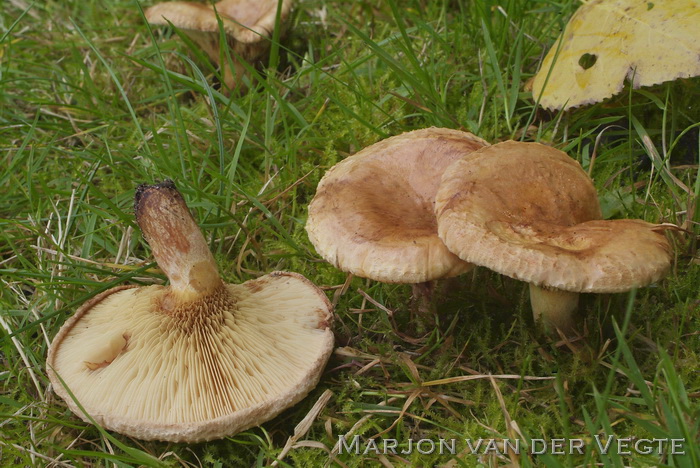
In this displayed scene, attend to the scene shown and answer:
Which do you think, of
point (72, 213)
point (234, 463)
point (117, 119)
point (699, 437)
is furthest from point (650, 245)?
point (117, 119)

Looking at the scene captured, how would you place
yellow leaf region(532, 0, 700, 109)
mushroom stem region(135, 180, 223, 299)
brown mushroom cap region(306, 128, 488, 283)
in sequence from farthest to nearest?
yellow leaf region(532, 0, 700, 109), mushroom stem region(135, 180, 223, 299), brown mushroom cap region(306, 128, 488, 283)

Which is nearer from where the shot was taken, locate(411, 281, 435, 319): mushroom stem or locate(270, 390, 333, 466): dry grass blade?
locate(270, 390, 333, 466): dry grass blade

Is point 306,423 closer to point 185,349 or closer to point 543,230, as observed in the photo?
point 185,349

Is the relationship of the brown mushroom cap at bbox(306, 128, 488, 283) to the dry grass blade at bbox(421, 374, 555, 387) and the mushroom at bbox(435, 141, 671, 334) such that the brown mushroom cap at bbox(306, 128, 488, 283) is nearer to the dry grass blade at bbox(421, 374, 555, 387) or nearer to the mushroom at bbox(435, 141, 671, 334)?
the mushroom at bbox(435, 141, 671, 334)

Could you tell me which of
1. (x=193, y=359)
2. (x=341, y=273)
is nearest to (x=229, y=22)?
(x=341, y=273)

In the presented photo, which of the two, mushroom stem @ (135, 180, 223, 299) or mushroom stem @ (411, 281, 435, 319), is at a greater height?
mushroom stem @ (135, 180, 223, 299)

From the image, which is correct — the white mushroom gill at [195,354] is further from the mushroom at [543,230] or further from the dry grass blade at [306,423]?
the mushroom at [543,230]

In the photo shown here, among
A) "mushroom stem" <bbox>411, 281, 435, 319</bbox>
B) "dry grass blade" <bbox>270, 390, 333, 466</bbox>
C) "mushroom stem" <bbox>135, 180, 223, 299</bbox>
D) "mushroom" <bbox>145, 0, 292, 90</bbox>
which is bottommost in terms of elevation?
"dry grass blade" <bbox>270, 390, 333, 466</bbox>

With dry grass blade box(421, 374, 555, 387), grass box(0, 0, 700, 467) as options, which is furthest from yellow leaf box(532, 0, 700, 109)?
dry grass blade box(421, 374, 555, 387)
